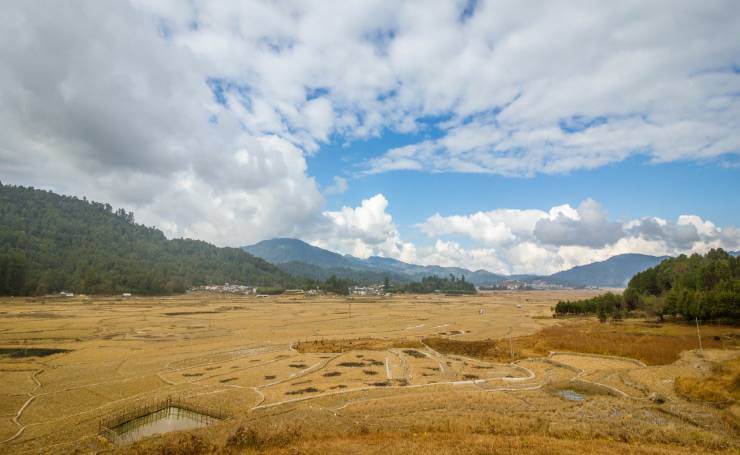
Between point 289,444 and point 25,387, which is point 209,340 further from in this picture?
point 289,444

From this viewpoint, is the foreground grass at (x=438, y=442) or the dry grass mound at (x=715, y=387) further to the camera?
the dry grass mound at (x=715, y=387)

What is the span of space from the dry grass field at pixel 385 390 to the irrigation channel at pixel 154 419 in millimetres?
881

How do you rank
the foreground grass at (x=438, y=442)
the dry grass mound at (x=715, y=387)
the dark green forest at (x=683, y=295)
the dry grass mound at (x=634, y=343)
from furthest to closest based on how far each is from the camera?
the dark green forest at (x=683, y=295)
the dry grass mound at (x=634, y=343)
the dry grass mound at (x=715, y=387)
the foreground grass at (x=438, y=442)

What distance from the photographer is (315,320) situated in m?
98.2

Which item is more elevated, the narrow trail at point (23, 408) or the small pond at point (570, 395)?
the narrow trail at point (23, 408)

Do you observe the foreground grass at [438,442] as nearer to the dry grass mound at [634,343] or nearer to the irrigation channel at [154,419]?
the irrigation channel at [154,419]

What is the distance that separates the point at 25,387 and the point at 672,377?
59753 mm

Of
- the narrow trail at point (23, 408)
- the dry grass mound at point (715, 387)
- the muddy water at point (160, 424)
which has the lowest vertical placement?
the muddy water at point (160, 424)

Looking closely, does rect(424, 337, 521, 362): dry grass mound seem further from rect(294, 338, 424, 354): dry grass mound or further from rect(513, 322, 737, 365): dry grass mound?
rect(294, 338, 424, 354): dry grass mound

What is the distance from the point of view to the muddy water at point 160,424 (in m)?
25.5

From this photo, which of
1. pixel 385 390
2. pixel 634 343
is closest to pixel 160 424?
pixel 385 390

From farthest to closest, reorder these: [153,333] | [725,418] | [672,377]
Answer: [153,333] < [672,377] < [725,418]

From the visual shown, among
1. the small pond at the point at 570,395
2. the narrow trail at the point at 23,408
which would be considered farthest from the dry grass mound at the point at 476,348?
the narrow trail at the point at 23,408

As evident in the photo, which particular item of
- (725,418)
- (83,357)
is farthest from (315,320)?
(725,418)
